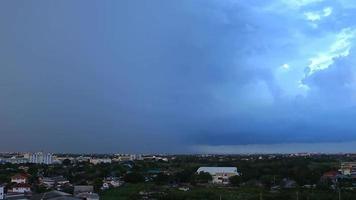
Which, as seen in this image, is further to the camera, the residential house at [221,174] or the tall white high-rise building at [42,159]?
the tall white high-rise building at [42,159]

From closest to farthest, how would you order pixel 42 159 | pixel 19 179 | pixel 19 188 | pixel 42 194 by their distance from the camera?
pixel 42 194
pixel 19 188
pixel 19 179
pixel 42 159

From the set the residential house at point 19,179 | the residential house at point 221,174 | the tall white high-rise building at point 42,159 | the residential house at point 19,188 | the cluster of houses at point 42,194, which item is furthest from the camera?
the tall white high-rise building at point 42,159

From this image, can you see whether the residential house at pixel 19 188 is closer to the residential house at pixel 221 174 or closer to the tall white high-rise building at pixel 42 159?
the residential house at pixel 221 174

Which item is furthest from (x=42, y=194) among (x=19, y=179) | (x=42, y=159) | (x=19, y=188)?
(x=42, y=159)

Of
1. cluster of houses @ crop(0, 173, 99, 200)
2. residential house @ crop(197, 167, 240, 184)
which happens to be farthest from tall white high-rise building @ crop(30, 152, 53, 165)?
cluster of houses @ crop(0, 173, 99, 200)

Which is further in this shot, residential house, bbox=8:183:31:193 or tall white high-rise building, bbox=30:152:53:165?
tall white high-rise building, bbox=30:152:53:165

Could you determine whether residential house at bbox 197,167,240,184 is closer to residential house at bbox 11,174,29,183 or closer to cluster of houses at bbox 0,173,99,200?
cluster of houses at bbox 0,173,99,200

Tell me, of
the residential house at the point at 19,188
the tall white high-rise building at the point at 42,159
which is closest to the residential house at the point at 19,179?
the residential house at the point at 19,188

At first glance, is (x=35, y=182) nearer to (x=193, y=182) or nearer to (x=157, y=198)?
(x=193, y=182)

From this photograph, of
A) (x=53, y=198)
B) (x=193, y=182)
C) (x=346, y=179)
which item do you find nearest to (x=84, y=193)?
(x=53, y=198)

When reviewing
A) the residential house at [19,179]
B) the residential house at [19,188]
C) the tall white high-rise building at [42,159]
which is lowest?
the residential house at [19,188]

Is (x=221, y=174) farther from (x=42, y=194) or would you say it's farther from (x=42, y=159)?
(x=42, y=159)
